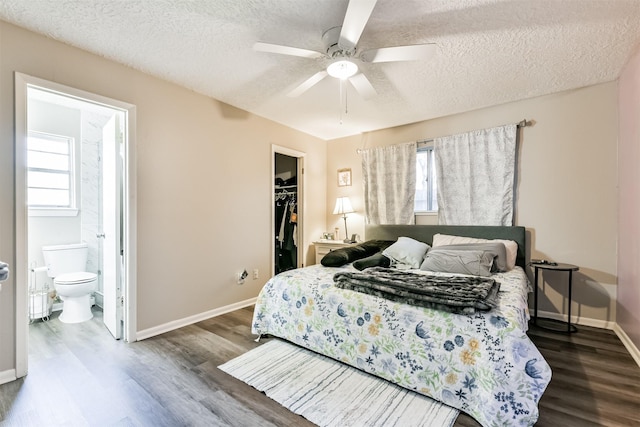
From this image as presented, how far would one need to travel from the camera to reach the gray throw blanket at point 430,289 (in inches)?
68.2

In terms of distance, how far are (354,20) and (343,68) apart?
1.99ft

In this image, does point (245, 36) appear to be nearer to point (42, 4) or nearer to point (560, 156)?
point (42, 4)

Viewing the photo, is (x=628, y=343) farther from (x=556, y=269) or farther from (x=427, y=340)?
(x=427, y=340)

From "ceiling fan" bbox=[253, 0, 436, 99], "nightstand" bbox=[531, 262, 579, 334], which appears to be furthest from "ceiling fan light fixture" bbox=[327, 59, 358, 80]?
"nightstand" bbox=[531, 262, 579, 334]

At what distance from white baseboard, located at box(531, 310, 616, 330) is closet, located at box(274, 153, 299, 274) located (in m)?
3.37

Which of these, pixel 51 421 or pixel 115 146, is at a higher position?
pixel 115 146

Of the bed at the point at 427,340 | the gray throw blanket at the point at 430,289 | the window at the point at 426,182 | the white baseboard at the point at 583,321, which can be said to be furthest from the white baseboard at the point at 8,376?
the white baseboard at the point at 583,321

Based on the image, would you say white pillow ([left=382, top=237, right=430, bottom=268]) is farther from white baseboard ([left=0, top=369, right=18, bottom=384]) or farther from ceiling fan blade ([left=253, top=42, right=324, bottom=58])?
white baseboard ([left=0, top=369, right=18, bottom=384])

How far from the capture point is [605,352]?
7.90ft

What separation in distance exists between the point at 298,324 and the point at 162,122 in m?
2.35

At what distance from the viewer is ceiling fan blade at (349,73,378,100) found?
2.32 meters

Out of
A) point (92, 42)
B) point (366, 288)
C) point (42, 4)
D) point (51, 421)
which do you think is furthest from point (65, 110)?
point (366, 288)

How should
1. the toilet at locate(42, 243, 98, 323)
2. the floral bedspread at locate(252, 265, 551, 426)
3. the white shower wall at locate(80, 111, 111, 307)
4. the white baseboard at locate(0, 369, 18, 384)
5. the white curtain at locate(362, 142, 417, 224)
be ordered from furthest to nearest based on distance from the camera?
the white curtain at locate(362, 142, 417, 224)
the white shower wall at locate(80, 111, 111, 307)
the toilet at locate(42, 243, 98, 323)
the white baseboard at locate(0, 369, 18, 384)
the floral bedspread at locate(252, 265, 551, 426)

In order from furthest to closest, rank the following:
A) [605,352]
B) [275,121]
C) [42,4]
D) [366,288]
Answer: [275,121], [605,352], [366,288], [42,4]
